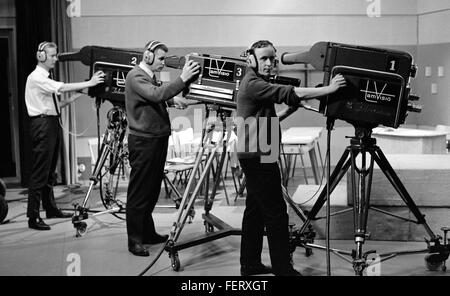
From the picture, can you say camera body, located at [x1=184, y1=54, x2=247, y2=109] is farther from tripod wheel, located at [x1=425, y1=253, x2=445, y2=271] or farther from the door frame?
the door frame

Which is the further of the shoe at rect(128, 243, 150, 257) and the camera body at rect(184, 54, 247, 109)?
the shoe at rect(128, 243, 150, 257)

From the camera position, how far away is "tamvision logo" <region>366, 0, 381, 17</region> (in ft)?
28.1

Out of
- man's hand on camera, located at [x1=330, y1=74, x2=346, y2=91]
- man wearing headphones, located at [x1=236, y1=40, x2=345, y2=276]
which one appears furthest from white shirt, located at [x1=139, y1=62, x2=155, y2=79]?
man's hand on camera, located at [x1=330, y1=74, x2=346, y2=91]

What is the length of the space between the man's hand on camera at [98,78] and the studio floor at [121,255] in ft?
4.46

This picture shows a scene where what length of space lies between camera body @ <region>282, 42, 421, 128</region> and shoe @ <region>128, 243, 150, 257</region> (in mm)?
1831

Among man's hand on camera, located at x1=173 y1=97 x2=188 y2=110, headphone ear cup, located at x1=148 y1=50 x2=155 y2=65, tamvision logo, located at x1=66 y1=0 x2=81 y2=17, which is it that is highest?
tamvision logo, located at x1=66 y1=0 x2=81 y2=17

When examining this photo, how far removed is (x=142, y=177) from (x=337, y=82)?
1773 mm

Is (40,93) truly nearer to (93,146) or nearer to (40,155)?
(40,155)

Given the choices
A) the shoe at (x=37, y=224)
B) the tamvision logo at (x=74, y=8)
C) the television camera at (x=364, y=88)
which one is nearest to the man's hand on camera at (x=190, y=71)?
the television camera at (x=364, y=88)

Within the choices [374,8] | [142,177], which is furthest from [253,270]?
[374,8]

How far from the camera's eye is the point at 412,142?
6840 mm

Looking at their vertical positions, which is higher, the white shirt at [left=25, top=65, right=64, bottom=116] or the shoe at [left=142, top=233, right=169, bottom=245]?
the white shirt at [left=25, top=65, right=64, bottom=116]
